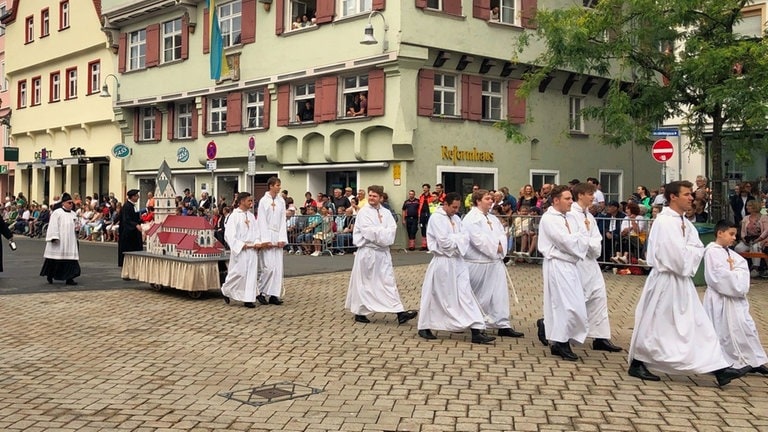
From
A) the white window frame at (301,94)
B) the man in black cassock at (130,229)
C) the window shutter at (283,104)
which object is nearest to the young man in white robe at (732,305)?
the man in black cassock at (130,229)

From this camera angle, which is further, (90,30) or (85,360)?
(90,30)

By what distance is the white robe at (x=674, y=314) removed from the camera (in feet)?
23.8

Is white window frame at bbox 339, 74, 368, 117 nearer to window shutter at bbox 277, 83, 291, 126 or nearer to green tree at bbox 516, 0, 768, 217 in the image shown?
window shutter at bbox 277, 83, 291, 126

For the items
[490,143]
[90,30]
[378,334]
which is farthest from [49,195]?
[378,334]

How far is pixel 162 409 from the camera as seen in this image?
21.0 feet

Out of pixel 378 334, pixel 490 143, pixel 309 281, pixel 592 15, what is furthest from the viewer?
pixel 490 143

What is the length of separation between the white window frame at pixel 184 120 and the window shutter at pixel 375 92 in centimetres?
1066

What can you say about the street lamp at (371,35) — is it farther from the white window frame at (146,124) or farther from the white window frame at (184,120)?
the white window frame at (146,124)

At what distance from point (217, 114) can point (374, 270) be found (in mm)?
A: 20771

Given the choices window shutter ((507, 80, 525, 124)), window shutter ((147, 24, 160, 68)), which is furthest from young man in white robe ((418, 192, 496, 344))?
window shutter ((147, 24, 160, 68))

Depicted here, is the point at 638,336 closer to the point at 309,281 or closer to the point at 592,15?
the point at 309,281

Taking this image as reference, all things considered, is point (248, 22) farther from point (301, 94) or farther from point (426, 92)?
point (426, 92)

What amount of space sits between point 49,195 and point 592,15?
32717 millimetres

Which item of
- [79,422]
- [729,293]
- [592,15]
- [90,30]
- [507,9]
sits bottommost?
[79,422]
